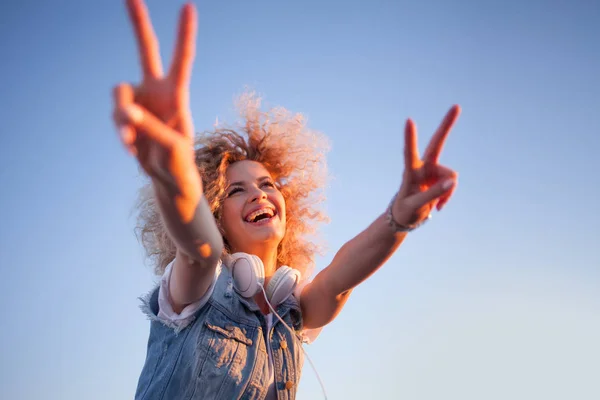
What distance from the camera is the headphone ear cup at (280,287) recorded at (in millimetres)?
3193

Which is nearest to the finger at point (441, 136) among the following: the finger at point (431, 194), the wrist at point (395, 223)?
the finger at point (431, 194)

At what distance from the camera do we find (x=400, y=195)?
8.30ft

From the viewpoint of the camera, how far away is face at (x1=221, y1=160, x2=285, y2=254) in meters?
3.51

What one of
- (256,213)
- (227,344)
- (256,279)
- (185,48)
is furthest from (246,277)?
(185,48)

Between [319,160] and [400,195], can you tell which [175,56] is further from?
[319,160]

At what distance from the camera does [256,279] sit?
10.1ft

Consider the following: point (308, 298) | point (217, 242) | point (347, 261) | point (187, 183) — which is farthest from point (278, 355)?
point (187, 183)

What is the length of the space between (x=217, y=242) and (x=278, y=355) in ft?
3.89

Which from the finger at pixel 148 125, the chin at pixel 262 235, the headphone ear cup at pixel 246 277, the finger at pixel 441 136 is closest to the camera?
the finger at pixel 148 125

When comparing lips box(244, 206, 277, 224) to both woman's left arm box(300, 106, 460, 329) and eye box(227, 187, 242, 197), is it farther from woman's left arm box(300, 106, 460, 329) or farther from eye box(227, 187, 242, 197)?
woman's left arm box(300, 106, 460, 329)

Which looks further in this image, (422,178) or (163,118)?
(422,178)

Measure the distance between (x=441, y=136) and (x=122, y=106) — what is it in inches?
57.1

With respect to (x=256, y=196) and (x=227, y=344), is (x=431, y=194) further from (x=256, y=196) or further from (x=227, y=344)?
(x=256, y=196)

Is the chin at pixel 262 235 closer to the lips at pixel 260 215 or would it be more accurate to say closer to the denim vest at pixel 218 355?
the lips at pixel 260 215
